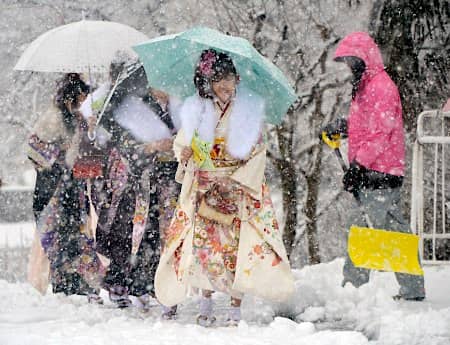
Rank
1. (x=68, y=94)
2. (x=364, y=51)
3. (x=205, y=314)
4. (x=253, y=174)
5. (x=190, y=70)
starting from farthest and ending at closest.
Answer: (x=68, y=94), (x=364, y=51), (x=190, y=70), (x=205, y=314), (x=253, y=174)

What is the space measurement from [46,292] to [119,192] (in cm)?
136

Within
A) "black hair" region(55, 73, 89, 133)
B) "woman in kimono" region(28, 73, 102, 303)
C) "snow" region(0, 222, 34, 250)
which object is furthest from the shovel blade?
"snow" region(0, 222, 34, 250)

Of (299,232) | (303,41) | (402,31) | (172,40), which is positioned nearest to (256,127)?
(172,40)

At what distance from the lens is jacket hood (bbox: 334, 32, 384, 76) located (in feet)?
20.1

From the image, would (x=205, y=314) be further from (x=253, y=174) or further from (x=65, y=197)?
(x=65, y=197)

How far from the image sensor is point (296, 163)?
11695 millimetres

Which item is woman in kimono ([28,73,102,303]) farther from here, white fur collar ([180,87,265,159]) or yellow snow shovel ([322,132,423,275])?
yellow snow shovel ([322,132,423,275])

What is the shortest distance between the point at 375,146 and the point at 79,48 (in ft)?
7.76

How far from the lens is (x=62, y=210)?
6863 millimetres

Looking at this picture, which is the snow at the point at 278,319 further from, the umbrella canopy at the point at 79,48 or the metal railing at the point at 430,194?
the umbrella canopy at the point at 79,48

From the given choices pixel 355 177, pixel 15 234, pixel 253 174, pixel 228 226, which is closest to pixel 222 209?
pixel 228 226

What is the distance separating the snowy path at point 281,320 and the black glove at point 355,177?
2.34 ft

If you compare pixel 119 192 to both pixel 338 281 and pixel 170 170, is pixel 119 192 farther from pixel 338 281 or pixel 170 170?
pixel 338 281

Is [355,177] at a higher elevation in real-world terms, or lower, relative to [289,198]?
lower
